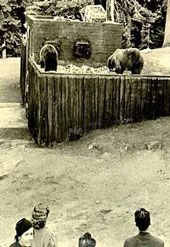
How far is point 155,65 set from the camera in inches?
658

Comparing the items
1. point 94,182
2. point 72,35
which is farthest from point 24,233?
point 72,35

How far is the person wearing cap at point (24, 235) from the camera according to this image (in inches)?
205

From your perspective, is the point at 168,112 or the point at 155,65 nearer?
the point at 168,112

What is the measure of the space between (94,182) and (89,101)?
8.35ft

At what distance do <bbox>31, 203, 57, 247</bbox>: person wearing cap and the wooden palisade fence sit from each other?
716 centimetres

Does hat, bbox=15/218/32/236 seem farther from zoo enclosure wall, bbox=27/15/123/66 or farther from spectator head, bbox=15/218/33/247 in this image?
zoo enclosure wall, bbox=27/15/123/66

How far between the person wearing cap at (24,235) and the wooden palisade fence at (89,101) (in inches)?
276

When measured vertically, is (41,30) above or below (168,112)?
above

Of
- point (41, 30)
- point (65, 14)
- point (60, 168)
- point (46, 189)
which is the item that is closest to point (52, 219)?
point (46, 189)

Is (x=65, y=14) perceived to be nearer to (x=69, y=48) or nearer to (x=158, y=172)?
(x=69, y=48)

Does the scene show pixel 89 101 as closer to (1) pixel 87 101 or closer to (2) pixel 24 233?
(1) pixel 87 101

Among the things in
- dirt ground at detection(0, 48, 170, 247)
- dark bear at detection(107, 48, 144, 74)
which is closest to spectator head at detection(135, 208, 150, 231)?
dirt ground at detection(0, 48, 170, 247)

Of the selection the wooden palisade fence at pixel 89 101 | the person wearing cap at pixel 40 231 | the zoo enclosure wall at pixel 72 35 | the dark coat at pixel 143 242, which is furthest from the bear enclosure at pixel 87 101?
the dark coat at pixel 143 242

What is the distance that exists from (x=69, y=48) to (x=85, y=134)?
11.4 ft
